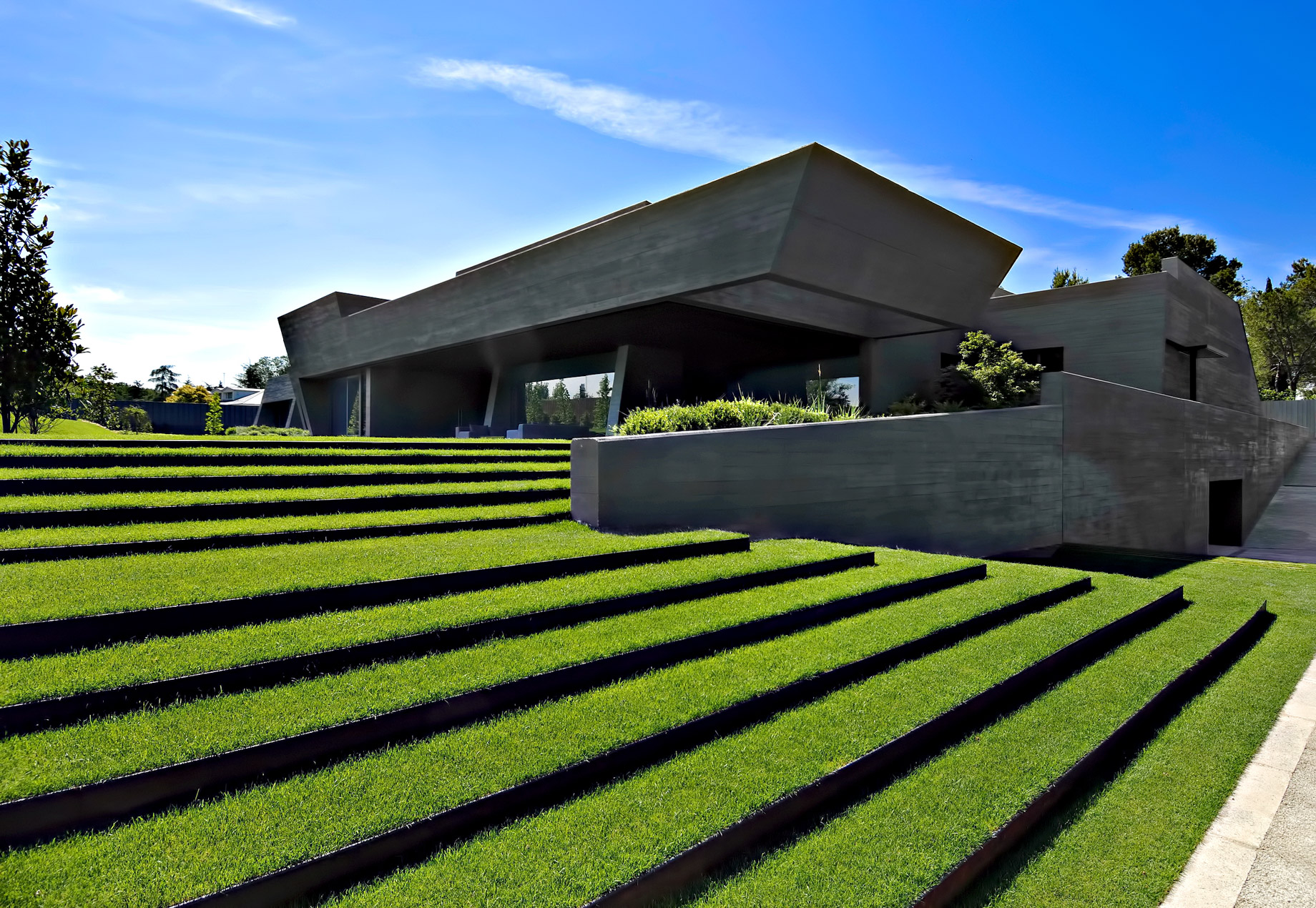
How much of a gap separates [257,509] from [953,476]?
438 inches

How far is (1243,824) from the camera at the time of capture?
3729 millimetres

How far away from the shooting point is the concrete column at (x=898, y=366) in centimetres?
1939

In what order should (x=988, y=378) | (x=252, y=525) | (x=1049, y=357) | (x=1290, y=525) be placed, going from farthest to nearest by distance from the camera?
(x=1290, y=525) < (x=1049, y=357) < (x=988, y=378) < (x=252, y=525)

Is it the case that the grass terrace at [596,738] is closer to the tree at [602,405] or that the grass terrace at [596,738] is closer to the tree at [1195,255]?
the tree at [602,405]

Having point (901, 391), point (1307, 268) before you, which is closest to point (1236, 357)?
point (901, 391)

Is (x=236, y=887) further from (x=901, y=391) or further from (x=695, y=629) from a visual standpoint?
(x=901, y=391)

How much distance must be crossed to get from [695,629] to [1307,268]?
5565 centimetres

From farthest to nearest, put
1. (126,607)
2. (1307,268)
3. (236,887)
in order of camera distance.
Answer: (1307,268) → (126,607) → (236,887)

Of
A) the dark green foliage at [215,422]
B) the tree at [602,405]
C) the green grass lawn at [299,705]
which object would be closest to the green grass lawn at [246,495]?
→ the green grass lawn at [299,705]

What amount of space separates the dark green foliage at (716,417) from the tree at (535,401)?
43.6ft

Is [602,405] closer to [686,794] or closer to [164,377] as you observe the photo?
[686,794]

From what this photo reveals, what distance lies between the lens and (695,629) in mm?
4734

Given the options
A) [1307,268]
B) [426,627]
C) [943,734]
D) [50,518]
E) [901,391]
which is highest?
[1307,268]

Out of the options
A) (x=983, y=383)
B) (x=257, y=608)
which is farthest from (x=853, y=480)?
(x=257, y=608)
